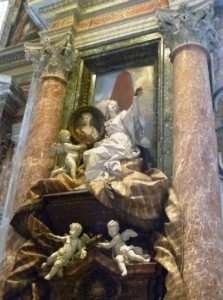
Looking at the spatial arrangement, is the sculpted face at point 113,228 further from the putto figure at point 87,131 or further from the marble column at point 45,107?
the putto figure at point 87,131

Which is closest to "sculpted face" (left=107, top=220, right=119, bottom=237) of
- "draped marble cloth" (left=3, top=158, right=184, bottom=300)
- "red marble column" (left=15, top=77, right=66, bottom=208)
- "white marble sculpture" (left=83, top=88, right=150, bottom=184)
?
"draped marble cloth" (left=3, top=158, right=184, bottom=300)

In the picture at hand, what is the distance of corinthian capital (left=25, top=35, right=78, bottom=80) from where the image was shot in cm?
764

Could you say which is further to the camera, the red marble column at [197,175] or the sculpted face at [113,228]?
the sculpted face at [113,228]

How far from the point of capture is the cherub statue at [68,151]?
6.20 meters

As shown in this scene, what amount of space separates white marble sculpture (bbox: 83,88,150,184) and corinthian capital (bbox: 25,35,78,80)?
1640 mm

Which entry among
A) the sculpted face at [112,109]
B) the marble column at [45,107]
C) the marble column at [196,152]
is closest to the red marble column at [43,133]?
the marble column at [45,107]

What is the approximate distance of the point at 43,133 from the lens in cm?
686

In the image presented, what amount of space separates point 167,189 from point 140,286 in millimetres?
1090

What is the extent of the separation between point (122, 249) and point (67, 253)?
602 millimetres

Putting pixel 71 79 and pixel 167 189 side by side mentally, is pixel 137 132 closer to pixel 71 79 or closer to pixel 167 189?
pixel 167 189

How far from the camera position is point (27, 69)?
10.0m

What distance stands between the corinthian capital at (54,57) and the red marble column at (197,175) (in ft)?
6.26

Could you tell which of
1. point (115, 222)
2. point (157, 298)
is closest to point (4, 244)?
point (115, 222)

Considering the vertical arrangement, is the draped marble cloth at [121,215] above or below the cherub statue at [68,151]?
below
